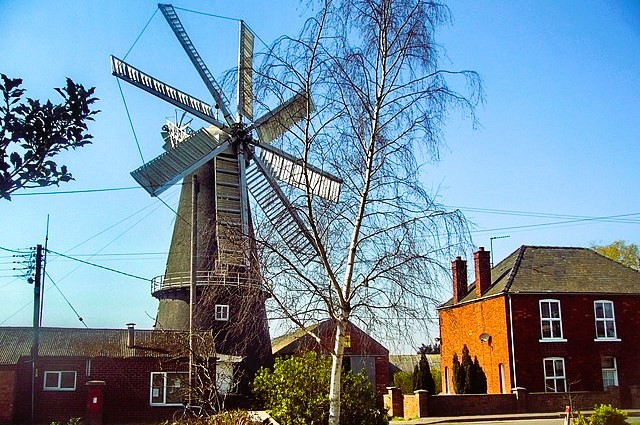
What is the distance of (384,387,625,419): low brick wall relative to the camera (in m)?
27.2

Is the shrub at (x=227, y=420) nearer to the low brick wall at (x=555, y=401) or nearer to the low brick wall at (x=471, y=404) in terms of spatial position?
the low brick wall at (x=471, y=404)

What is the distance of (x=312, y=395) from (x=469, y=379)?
59.1ft

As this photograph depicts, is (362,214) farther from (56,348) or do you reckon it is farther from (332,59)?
(56,348)

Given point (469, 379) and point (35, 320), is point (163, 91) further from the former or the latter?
point (469, 379)

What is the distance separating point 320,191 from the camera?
1208 centimetres

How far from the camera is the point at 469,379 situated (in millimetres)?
30766

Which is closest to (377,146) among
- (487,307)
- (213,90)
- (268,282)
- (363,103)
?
(363,103)

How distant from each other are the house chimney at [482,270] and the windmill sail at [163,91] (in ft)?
46.6

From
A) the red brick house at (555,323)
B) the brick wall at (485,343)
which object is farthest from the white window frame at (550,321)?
the brick wall at (485,343)

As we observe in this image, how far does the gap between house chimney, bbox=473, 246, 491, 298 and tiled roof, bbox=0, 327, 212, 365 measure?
15082 millimetres

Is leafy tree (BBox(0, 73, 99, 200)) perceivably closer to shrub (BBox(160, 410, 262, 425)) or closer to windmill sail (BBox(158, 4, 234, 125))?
shrub (BBox(160, 410, 262, 425))

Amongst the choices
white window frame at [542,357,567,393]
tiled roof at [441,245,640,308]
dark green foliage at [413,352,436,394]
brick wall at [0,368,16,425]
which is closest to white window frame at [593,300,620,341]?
tiled roof at [441,245,640,308]

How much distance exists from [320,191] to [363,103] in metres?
1.65

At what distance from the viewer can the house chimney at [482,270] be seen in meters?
33.9
